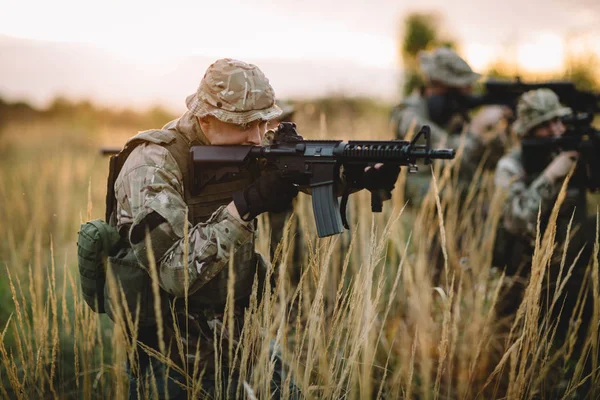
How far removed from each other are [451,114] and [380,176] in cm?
364

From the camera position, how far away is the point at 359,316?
1.72 metres

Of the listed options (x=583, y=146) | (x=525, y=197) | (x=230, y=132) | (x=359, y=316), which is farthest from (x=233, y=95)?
(x=525, y=197)

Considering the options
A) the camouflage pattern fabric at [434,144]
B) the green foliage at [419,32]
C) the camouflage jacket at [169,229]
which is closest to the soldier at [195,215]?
the camouflage jacket at [169,229]

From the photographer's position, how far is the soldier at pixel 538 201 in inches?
130

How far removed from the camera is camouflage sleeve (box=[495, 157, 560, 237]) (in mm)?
3314

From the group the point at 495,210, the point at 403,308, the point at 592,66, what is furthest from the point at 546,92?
the point at 592,66

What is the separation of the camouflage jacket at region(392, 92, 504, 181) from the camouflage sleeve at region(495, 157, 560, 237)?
1.03 meters

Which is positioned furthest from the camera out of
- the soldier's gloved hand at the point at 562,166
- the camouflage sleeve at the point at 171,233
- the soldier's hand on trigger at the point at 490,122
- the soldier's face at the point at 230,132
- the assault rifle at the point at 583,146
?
the soldier's hand on trigger at the point at 490,122

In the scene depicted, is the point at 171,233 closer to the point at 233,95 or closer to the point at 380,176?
the point at 233,95

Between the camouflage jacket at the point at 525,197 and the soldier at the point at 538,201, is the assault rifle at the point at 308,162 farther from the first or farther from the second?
the soldier at the point at 538,201

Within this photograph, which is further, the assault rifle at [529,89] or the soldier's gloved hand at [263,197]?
the assault rifle at [529,89]

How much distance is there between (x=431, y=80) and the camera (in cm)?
533

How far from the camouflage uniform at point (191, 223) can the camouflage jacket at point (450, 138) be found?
3.08m

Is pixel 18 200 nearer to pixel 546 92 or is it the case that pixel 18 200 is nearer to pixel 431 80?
pixel 431 80
